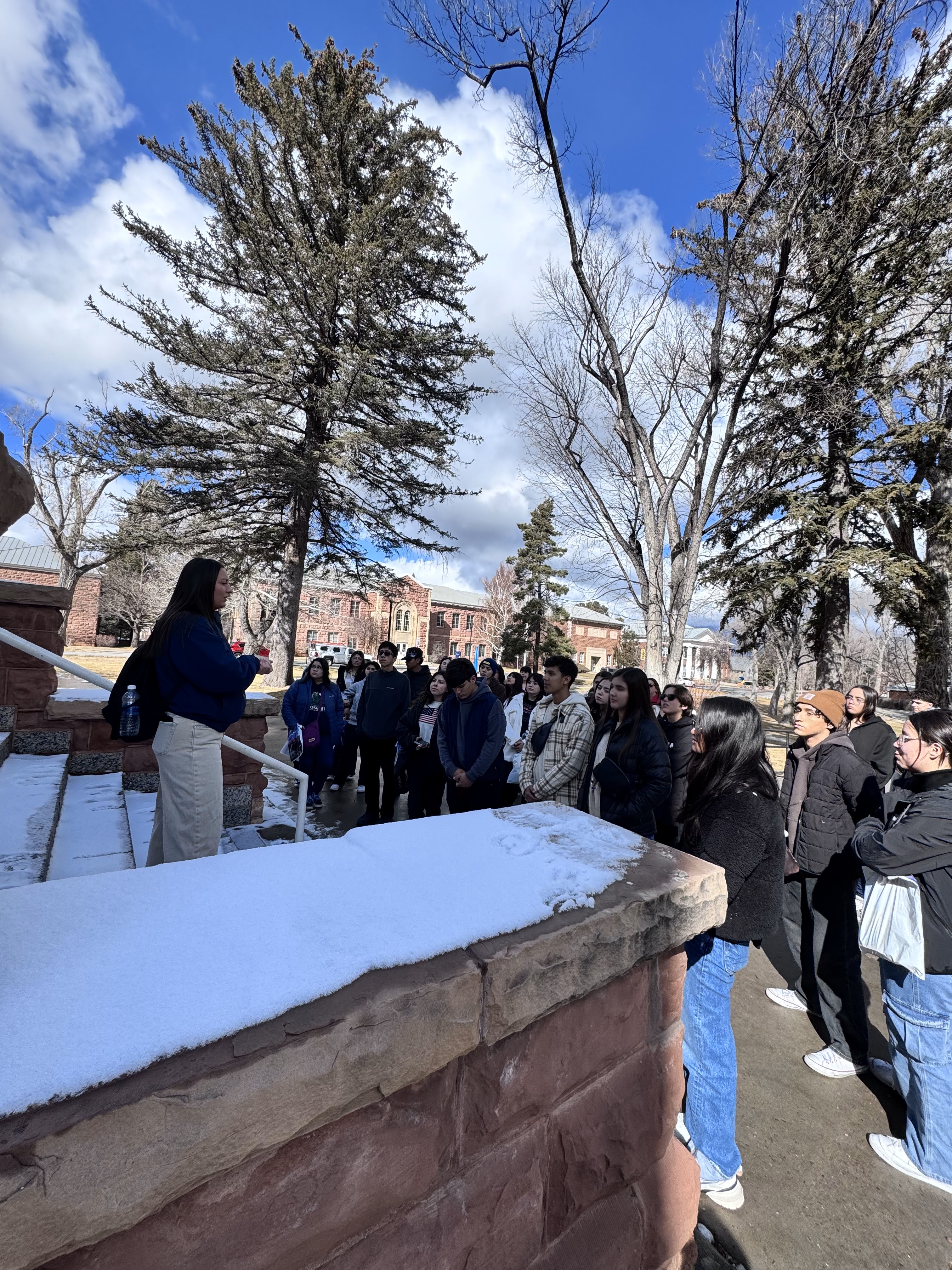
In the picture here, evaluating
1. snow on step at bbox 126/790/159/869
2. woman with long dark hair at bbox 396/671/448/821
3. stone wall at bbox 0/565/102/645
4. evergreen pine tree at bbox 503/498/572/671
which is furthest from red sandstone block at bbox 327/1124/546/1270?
stone wall at bbox 0/565/102/645

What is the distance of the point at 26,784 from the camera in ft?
11.3

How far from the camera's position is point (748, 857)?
88.1 inches

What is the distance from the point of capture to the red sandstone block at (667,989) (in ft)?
4.52

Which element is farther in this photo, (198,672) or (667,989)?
(198,672)

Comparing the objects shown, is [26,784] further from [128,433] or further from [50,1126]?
[128,433]

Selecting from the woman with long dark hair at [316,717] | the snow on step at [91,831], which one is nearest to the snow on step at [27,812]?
the snow on step at [91,831]

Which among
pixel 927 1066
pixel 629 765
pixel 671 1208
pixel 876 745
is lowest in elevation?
pixel 927 1066

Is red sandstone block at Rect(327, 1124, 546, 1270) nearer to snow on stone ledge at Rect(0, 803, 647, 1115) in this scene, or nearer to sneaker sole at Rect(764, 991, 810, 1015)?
snow on stone ledge at Rect(0, 803, 647, 1115)

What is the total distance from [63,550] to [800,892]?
2260 cm

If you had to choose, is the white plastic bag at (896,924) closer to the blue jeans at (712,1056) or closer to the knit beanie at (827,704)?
the blue jeans at (712,1056)

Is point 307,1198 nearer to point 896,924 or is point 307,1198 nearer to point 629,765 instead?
point 896,924

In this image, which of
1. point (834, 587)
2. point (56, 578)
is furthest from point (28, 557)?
point (834, 587)

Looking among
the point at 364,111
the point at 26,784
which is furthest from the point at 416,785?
the point at 364,111

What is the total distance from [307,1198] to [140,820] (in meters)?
3.58
